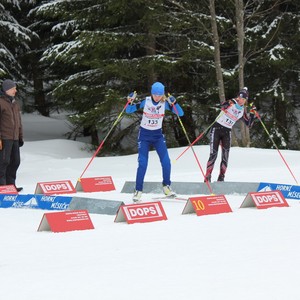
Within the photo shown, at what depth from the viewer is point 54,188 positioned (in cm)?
1071

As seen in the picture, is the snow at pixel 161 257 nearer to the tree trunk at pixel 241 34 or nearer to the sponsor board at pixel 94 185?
the sponsor board at pixel 94 185

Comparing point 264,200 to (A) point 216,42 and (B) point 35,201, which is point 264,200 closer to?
(B) point 35,201

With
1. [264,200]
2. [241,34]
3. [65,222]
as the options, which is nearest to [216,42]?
[241,34]

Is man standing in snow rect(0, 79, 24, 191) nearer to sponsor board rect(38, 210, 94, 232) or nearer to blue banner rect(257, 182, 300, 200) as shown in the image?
sponsor board rect(38, 210, 94, 232)

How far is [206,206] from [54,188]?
3615mm

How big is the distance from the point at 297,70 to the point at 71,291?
18.5 m

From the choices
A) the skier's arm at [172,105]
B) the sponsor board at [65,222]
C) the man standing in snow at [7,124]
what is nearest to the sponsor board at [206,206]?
the sponsor board at [65,222]

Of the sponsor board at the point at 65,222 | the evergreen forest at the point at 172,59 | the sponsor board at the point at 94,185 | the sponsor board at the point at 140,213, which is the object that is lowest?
the evergreen forest at the point at 172,59

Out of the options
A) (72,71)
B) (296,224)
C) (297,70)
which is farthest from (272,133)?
(296,224)

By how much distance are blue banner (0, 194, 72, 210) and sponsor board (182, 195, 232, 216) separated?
4.91ft

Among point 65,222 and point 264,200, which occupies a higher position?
point 65,222

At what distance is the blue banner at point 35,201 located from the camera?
27.2ft

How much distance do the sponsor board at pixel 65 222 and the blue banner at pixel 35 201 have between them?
4.19 feet

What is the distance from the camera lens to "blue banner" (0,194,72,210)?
327 inches
